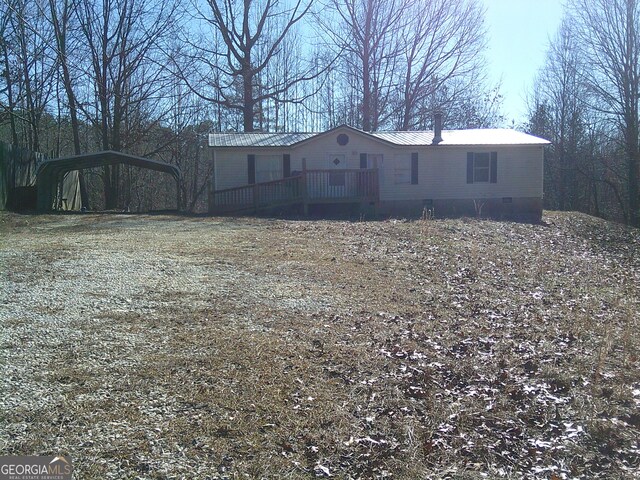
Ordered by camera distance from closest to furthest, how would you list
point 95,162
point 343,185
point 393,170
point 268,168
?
point 343,185, point 95,162, point 268,168, point 393,170

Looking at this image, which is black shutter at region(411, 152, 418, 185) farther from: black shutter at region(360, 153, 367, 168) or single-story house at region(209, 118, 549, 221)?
black shutter at region(360, 153, 367, 168)

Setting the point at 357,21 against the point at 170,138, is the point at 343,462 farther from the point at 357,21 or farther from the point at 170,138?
the point at 357,21

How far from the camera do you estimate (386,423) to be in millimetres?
4012

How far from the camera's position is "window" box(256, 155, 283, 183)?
21594 millimetres

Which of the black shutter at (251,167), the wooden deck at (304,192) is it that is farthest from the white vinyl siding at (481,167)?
the black shutter at (251,167)

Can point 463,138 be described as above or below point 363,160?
above

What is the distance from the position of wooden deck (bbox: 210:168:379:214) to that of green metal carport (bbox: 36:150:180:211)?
2.32m

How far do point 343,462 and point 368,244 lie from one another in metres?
9.40

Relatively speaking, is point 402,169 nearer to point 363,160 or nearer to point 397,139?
point 397,139

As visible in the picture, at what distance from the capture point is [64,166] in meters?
20.4

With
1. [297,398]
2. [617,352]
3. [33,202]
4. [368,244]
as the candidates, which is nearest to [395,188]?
[368,244]

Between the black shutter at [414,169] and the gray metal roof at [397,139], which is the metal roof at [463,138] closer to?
the gray metal roof at [397,139]

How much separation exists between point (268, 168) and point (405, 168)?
536cm

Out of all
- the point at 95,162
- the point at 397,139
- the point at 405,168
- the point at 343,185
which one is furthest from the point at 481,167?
the point at 95,162
